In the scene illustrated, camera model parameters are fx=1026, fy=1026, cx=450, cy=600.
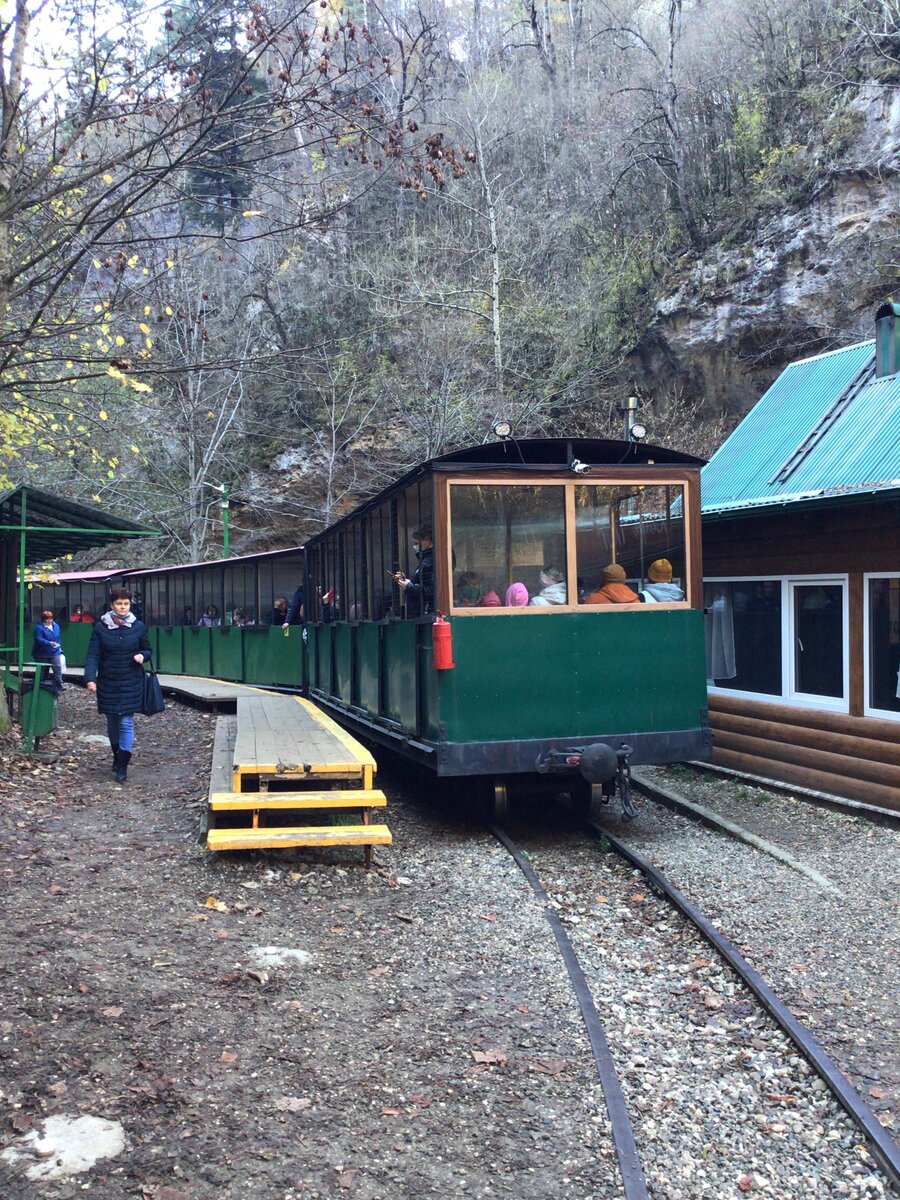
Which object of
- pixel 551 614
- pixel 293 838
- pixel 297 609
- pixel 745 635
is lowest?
pixel 293 838

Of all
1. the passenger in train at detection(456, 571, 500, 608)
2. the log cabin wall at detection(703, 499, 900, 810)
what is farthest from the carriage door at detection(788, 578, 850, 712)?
the passenger in train at detection(456, 571, 500, 608)

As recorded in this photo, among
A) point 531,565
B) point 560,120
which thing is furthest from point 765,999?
point 560,120

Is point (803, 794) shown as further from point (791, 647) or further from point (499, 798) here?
point (499, 798)

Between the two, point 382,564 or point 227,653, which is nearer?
point 382,564

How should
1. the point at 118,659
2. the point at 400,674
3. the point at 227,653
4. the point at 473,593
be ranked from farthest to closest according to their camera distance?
the point at 227,653
the point at 118,659
the point at 400,674
the point at 473,593

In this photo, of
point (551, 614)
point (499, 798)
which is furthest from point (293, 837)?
point (551, 614)

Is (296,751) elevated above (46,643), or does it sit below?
below

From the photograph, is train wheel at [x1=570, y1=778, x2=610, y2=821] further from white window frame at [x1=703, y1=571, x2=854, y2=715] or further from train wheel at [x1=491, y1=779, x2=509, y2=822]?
white window frame at [x1=703, y1=571, x2=854, y2=715]

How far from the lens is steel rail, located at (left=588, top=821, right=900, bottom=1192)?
11.8 feet

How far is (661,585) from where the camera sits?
8562mm

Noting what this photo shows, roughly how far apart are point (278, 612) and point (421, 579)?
10.5 meters

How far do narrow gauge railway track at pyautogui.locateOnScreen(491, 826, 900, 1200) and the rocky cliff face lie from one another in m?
21.0

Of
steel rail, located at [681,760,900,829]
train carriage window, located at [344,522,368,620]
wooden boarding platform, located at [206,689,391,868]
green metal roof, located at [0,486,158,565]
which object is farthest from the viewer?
train carriage window, located at [344,522,368,620]

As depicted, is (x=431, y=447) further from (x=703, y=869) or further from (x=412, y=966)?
(x=412, y=966)
